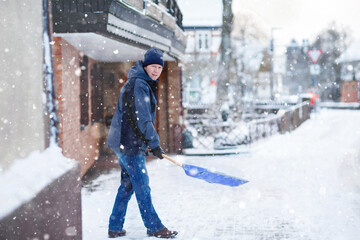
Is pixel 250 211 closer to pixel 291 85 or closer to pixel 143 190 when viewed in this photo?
pixel 143 190

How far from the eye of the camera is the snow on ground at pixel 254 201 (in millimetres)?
5062

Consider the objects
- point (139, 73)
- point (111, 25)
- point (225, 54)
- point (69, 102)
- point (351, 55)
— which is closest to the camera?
point (139, 73)

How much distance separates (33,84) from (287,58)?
239 ft

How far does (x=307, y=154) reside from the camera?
11.4m

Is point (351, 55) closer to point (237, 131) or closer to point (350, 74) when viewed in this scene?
point (350, 74)

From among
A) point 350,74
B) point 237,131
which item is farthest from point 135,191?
point 350,74

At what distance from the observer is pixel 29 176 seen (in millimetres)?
2920

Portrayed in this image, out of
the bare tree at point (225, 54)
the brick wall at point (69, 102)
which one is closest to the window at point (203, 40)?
the bare tree at point (225, 54)

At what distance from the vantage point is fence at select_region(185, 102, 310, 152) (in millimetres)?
12961

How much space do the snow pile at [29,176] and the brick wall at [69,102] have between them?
256 centimetres

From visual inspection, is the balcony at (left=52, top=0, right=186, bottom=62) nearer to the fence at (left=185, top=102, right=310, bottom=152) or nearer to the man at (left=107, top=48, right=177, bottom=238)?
the man at (left=107, top=48, right=177, bottom=238)

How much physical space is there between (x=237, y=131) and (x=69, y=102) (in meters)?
8.15

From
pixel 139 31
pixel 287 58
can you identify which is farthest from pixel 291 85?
pixel 139 31

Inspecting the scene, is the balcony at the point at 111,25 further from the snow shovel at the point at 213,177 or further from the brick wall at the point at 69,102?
the snow shovel at the point at 213,177
